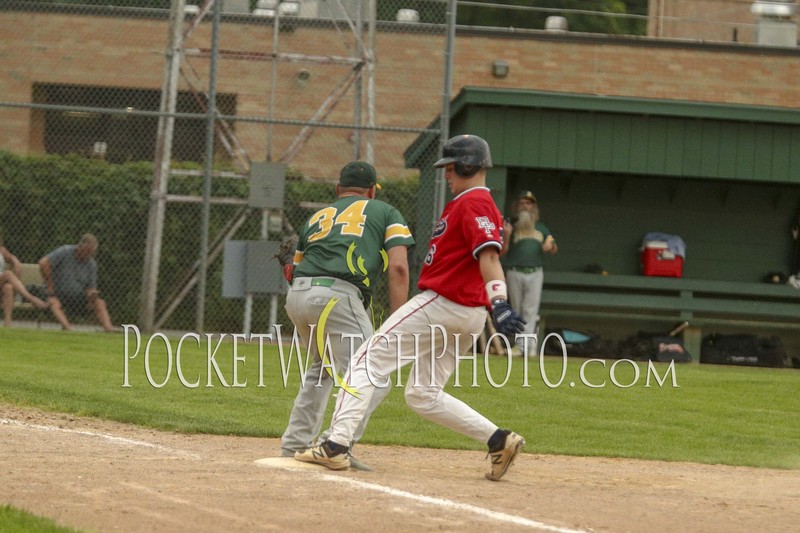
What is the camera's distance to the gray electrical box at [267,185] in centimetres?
1511

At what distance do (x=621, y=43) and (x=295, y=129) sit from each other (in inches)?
274

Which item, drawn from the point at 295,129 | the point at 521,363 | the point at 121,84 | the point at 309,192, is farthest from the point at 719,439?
the point at 121,84

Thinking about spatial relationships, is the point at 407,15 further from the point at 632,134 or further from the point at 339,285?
the point at 339,285

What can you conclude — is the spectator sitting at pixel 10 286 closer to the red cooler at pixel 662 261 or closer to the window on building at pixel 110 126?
the window on building at pixel 110 126

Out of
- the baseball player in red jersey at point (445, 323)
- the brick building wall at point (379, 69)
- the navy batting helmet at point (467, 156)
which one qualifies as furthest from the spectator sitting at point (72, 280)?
the navy batting helmet at point (467, 156)

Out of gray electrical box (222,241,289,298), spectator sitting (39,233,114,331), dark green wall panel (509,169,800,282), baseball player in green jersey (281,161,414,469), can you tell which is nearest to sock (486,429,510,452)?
baseball player in green jersey (281,161,414,469)

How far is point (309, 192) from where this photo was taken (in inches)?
721

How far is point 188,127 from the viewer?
21.3 metres

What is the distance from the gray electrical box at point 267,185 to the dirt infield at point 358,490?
23.7 feet

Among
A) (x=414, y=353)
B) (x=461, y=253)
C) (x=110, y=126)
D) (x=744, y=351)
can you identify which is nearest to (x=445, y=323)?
(x=414, y=353)

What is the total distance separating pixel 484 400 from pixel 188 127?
471 inches

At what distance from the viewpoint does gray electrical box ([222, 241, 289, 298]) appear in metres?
14.9

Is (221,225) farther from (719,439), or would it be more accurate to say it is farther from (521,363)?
(719,439)

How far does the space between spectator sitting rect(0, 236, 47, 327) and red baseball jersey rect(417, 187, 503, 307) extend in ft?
32.2
